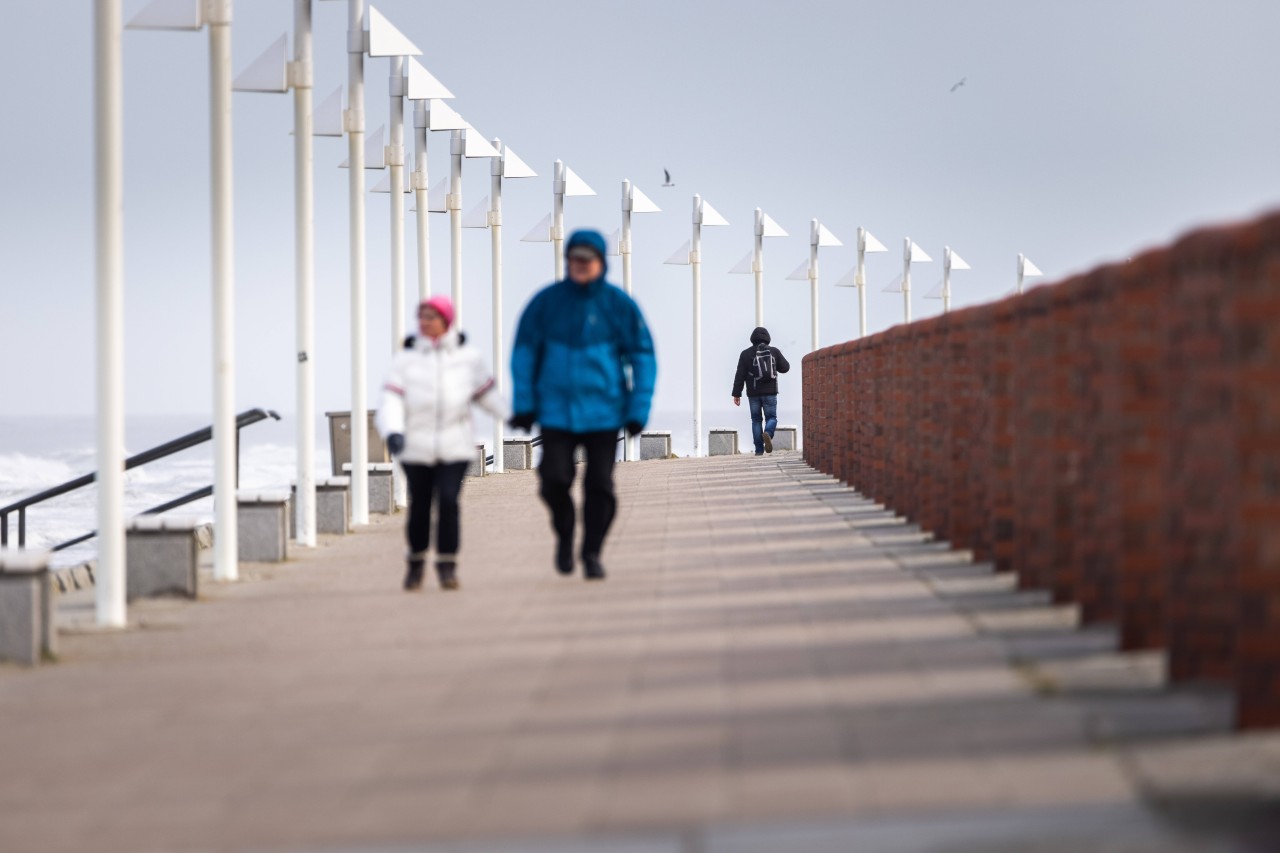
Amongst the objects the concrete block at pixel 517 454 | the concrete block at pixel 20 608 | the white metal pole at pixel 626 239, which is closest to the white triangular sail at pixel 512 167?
the concrete block at pixel 517 454

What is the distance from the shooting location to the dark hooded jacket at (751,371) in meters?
32.5

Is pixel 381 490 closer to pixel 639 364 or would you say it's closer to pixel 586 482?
pixel 586 482

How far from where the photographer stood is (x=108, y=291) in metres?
10.6

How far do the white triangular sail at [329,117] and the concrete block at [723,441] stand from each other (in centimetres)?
2154

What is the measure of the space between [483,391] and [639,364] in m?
1.00

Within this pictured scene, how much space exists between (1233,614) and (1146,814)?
174cm

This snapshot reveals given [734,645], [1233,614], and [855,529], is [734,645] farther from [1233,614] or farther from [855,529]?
[855,529]

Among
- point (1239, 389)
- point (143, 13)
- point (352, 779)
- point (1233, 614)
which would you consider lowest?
point (352, 779)

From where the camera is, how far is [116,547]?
10609mm

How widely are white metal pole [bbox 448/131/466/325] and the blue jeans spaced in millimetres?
5938

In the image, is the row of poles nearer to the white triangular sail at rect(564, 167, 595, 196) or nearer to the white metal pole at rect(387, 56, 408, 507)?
the white metal pole at rect(387, 56, 408, 507)

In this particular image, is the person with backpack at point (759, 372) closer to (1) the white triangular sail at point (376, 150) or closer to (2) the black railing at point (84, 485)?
(1) the white triangular sail at point (376, 150)

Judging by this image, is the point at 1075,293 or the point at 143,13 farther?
the point at 143,13

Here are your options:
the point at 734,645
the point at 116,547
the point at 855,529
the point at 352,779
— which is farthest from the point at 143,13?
the point at 352,779
